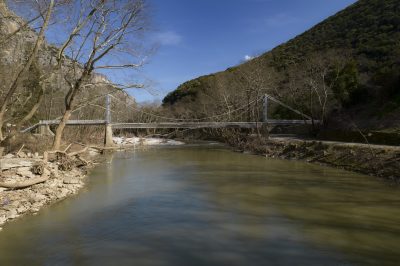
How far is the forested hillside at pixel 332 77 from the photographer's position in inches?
885

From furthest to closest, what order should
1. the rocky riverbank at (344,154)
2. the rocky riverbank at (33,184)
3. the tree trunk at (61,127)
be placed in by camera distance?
the rocky riverbank at (344,154)
the tree trunk at (61,127)
the rocky riverbank at (33,184)

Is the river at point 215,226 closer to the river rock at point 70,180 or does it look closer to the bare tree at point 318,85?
the river rock at point 70,180

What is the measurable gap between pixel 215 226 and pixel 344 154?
1055cm

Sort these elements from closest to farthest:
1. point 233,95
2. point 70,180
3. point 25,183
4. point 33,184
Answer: point 25,183, point 33,184, point 70,180, point 233,95

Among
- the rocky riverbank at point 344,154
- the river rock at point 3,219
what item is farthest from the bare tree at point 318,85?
the river rock at point 3,219

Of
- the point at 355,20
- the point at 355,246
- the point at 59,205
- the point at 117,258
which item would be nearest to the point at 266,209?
the point at 355,246

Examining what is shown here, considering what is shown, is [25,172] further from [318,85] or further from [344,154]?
[318,85]

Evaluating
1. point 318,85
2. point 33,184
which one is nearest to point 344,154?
point 318,85

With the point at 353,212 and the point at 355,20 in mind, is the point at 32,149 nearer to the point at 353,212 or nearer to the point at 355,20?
the point at 353,212

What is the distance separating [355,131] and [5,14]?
1701 centimetres

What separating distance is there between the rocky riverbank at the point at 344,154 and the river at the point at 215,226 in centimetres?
181

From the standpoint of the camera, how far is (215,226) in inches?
262

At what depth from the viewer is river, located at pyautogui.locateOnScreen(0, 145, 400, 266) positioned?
516cm

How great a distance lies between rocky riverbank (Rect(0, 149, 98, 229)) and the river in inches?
13.4
